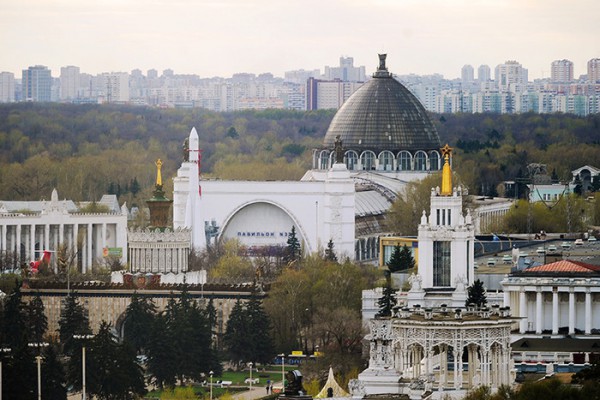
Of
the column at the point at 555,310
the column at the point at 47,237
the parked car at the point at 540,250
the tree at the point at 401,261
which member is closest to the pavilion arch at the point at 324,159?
the column at the point at 47,237

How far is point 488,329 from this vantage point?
55750mm

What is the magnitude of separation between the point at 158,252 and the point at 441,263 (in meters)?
18.0

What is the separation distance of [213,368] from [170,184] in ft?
211

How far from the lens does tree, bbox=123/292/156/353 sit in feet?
287

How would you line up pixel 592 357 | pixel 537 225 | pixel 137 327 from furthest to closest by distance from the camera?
pixel 537 225
pixel 137 327
pixel 592 357

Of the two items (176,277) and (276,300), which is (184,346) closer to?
(276,300)

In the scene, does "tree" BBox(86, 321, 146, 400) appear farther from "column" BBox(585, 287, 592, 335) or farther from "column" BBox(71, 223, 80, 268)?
"column" BBox(71, 223, 80, 268)

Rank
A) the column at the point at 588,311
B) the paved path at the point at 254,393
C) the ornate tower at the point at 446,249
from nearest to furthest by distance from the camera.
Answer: the paved path at the point at 254,393 < the column at the point at 588,311 < the ornate tower at the point at 446,249

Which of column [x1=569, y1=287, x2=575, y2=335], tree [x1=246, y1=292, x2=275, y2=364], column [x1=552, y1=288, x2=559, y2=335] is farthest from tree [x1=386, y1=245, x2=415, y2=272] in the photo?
column [x1=569, y1=287, x2=575, y2=335]

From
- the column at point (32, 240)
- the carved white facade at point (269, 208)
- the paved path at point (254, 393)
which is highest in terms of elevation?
the carved white facade at point (269, 208)

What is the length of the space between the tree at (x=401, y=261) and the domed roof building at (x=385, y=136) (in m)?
39.1

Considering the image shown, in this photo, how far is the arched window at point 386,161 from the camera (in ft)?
474

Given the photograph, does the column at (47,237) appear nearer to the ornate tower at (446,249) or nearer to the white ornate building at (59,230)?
the white ornate building at (59,230)

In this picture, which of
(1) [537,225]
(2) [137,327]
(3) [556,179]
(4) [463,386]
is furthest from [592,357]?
(3) [556,179]
